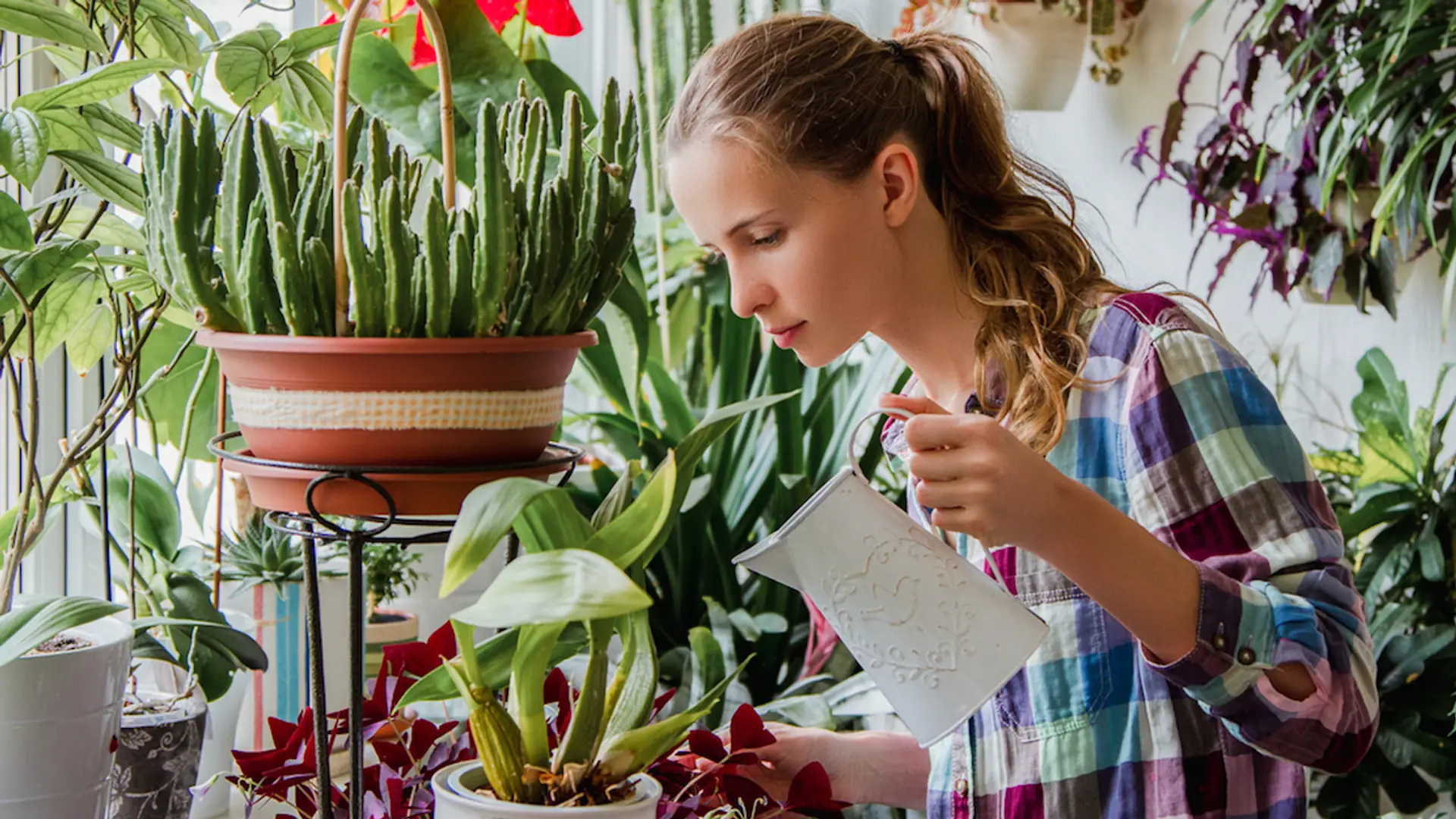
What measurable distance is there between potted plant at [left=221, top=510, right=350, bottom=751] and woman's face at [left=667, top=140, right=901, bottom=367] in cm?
55

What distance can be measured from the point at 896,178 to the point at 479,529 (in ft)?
1.65

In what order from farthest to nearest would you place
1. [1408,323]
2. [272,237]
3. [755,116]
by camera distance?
[1408,323], [755,116], [272,237]

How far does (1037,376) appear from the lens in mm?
953

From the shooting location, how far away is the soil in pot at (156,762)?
1022 millimetres

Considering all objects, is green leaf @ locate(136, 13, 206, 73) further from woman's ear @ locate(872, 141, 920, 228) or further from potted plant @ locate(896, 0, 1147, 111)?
potted plant @ locate(896, 0, 1147, 111)

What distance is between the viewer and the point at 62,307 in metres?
1.03

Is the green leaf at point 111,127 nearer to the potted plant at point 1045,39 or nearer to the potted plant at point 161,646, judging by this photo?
the potted plant at point 161,646

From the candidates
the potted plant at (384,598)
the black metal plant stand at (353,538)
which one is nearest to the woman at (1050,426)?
the black metal plant stand at (353,538)

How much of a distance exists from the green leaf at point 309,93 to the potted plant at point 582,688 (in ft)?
1.40

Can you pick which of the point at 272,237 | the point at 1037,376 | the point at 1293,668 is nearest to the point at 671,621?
the point at 1037,376

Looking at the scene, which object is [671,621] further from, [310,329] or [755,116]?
[310,329]

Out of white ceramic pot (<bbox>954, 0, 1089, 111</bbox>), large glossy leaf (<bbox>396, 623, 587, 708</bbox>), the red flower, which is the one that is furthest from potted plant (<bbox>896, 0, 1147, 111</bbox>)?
large glossy leaf (<bbox>396, 623, 587, 708</bbox>)

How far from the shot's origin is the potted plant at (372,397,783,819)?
655mm

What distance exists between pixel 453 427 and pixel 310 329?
86 millimetres
